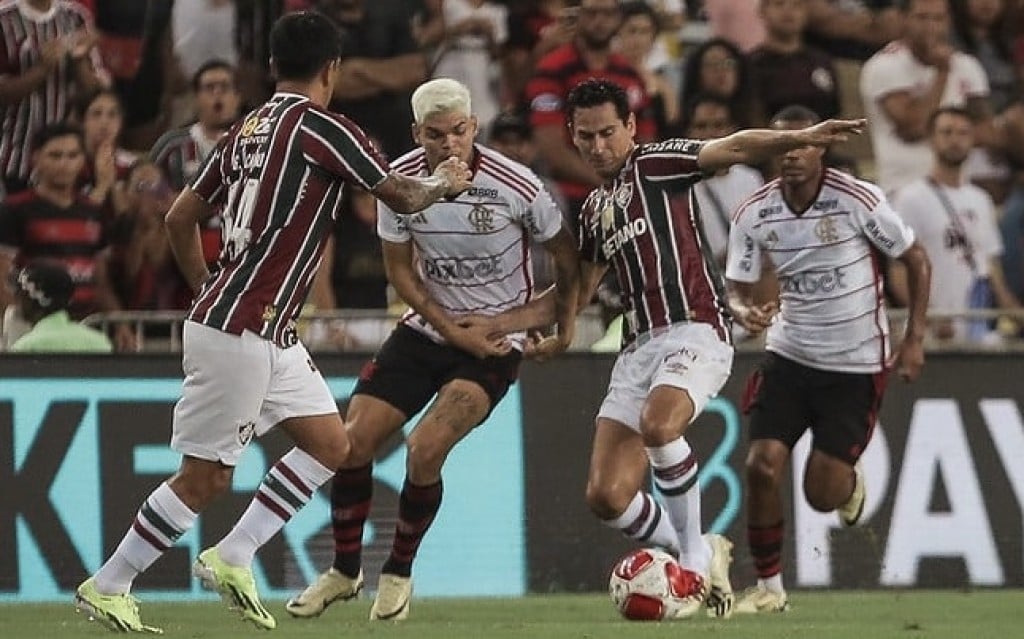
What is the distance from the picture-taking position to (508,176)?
12039mm

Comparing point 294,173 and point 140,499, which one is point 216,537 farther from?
point 294,173

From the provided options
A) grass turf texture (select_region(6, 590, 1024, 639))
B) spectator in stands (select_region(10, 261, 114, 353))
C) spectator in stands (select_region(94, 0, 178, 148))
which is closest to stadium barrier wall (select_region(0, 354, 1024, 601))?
spectator in stands (select_region(10, 261, 114, 353))

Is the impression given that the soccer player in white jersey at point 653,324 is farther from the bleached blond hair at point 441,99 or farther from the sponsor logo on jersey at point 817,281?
the sponsor logo on jersey at point 817,281

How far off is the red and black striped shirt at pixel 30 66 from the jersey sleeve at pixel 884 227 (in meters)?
5.32

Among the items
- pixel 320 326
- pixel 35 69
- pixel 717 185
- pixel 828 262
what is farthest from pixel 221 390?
pixel 717 185

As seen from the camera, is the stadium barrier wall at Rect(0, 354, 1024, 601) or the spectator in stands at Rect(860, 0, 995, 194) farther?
the spectator in stands at Rect(860, 0, 995, 194)

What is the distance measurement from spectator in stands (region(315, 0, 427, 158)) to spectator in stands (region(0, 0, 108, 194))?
1558mm

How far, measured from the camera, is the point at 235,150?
10.5 meters

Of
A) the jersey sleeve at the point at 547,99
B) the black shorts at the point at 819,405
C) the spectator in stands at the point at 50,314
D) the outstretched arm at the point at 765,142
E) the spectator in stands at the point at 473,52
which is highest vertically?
the spectator in stands at the point at 473,52

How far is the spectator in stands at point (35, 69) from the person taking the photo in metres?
15.4

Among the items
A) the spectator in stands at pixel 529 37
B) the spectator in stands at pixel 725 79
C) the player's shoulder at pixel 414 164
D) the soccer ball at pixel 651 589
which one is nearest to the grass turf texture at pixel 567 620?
the soccer ball at pixel 651 589

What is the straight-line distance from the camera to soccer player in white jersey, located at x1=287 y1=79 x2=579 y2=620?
12.0 meters

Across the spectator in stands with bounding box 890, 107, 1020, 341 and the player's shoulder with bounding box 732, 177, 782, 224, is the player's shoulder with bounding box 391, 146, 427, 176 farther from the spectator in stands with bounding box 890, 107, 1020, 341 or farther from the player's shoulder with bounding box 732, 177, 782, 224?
the spectator in stands with bounding box 890, 107, 1020, 341

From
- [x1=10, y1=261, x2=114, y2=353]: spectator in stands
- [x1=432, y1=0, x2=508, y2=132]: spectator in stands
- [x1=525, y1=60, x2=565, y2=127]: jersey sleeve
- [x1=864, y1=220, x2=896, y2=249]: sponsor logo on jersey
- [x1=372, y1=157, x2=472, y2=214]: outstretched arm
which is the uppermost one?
[x1=432, y1=0, x2=508, y2=132]: spectator in stands
